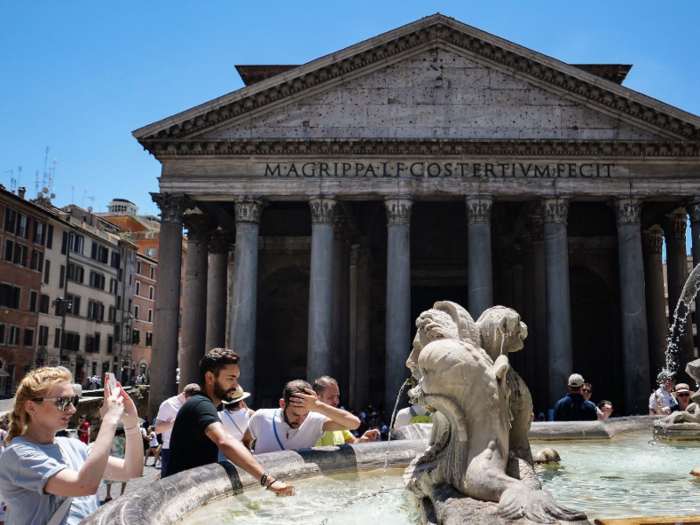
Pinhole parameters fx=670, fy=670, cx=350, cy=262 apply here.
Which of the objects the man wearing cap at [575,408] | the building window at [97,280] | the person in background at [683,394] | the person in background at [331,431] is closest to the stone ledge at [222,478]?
the person in background at [331,431]

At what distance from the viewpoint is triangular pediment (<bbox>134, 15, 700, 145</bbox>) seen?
20172mm

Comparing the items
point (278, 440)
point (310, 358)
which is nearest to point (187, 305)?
point (310, 358)

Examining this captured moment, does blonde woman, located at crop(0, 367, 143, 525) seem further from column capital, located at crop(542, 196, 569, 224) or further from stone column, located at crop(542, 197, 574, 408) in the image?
column capital, located at crop(542, 196, 569, 224)

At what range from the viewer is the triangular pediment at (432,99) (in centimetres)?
2017

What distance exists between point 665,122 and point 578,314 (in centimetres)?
938

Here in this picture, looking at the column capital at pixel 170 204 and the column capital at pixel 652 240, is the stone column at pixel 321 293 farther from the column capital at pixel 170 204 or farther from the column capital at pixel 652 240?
the column capital at pixel 652 240

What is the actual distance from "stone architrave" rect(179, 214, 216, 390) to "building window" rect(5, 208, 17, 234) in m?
15.1

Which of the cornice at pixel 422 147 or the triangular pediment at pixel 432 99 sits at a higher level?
the triangular pediment at pixel 432 99

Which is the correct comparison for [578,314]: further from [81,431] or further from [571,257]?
[81,431]

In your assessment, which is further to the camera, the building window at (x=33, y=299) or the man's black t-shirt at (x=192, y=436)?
the building window at (x=33, y=299)

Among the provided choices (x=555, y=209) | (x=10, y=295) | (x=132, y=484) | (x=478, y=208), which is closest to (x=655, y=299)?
(x=555, y=209)

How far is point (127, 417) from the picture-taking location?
9.70 ft

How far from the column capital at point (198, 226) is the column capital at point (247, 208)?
341cm

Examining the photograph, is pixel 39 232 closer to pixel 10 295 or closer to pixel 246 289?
pixel 10 295
